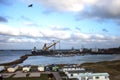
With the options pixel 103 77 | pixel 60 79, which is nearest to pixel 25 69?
pixel 60 79

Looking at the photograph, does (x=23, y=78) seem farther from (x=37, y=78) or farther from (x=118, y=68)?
(x=118, y=68)

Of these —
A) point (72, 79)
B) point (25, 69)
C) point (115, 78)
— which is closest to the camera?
point (72, 79)

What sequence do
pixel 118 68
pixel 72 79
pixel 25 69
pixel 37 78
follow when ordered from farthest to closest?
pixel 118 68
pixel 25 69
pixel 37 78
pixel 72 79

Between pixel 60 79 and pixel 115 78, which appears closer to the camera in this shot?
pixel 60 79

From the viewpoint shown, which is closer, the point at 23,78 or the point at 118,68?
the point at 23,78

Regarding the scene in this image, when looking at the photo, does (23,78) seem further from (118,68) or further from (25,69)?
(118,68)

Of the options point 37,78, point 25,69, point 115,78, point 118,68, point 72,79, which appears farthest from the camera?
point 118,68

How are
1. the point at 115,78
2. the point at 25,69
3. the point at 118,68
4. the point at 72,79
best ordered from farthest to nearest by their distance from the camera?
the point at 118,68
the point at 25,69
the point at 115,78
the point at 72,79

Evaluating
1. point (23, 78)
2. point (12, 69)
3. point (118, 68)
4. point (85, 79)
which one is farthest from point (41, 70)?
point (118, 68)
